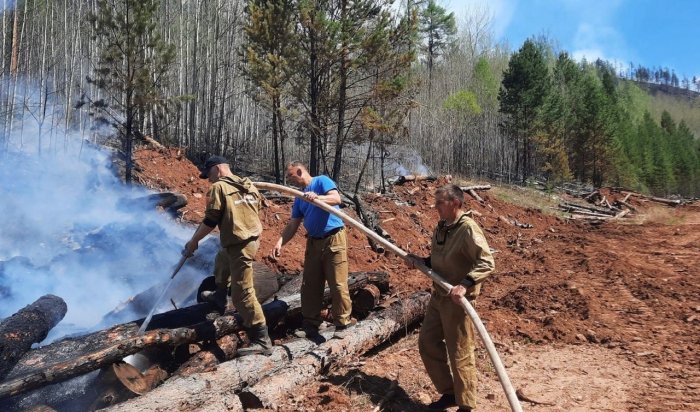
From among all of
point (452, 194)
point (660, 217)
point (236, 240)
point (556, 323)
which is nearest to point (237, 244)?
point (236, 240)

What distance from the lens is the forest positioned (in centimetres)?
1096

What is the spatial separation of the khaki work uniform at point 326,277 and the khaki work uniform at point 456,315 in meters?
1.29

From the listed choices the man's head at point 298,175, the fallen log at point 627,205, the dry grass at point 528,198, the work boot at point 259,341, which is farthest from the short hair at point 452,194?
the fallen log at point 627,205

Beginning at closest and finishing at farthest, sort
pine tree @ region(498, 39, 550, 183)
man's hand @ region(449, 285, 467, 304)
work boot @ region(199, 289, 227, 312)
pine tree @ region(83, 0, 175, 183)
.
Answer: man's hand @ region(449, 285, 467, 304), work boot @ region(199, 289, 227, 312), pine tree @ region(83, 0, 175, 183), pine tree @ region(498, 39, 550, 183)

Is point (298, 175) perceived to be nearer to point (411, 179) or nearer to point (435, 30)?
point (411, 179)

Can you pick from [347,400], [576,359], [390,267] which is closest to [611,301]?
[576,359]

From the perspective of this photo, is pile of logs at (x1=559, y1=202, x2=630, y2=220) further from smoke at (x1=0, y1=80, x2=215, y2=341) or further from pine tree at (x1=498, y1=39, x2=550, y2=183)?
smoke at (x1=0, y1=80, x2=215, y2=341)

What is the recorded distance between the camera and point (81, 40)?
42.0ft

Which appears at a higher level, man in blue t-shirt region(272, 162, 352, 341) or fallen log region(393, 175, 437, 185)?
fallen log region(393, 175, 437, 185)

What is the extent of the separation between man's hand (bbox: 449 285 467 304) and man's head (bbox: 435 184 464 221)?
0.54 metres

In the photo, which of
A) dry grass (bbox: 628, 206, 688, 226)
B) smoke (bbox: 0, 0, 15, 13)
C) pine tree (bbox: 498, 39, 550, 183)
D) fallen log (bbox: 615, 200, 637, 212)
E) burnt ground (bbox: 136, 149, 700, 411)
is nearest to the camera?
burnt ground (bbox: 136, 149, 700, 411)

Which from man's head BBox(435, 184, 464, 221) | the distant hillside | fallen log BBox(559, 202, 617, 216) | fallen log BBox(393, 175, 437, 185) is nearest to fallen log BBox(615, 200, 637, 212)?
fallen log BBox(559, 202, 617, 216)

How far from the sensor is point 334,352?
14.7 feet

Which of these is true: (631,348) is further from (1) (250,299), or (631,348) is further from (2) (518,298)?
(1) (250,299)
